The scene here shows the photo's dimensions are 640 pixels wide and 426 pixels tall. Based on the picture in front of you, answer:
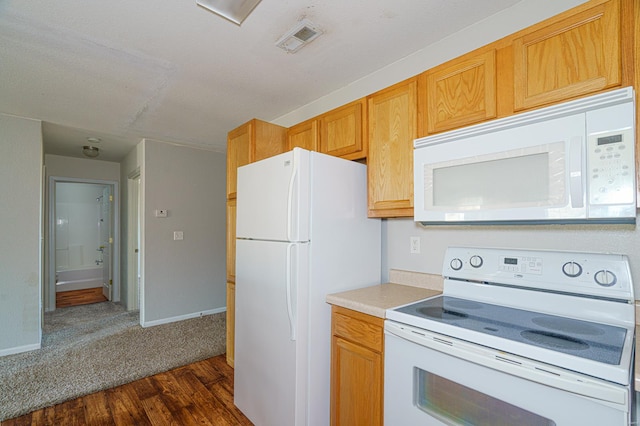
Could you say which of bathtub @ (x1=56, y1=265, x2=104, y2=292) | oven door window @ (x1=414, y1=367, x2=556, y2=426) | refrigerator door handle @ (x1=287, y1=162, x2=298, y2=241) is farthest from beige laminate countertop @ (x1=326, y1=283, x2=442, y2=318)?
bathtub @ (x1=56, y1=265, x2=104, y2=292)

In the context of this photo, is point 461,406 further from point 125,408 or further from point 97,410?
point 97,410

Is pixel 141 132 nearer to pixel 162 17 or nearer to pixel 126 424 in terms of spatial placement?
pixel 162 17

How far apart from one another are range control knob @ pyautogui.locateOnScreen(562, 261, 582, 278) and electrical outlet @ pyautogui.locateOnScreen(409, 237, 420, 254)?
0.82 m

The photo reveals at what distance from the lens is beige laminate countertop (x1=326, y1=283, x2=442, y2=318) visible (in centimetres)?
159

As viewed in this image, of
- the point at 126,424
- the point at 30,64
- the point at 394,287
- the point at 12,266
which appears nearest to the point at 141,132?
the point at 30,64

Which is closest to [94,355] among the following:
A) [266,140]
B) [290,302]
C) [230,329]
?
[230,329]

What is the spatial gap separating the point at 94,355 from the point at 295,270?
2762mm

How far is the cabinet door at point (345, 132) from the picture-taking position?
2.13 metres

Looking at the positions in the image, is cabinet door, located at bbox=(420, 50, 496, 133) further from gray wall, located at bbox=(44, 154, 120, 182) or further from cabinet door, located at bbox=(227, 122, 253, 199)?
gray wall, located at bbox=(44, 154, 120, 182)

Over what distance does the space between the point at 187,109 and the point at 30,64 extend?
115 cm

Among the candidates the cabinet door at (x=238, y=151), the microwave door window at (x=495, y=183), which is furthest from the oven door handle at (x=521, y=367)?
the cabinet door at (x=238, y=151)

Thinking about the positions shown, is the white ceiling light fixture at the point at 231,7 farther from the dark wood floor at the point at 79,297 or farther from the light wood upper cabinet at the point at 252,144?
the dark wood floor at the point at 79,297

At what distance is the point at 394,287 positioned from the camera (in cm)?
206

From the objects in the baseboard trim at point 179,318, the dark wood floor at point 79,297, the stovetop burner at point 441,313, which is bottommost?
the dark wood floor at point 79,297
